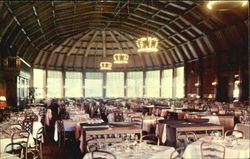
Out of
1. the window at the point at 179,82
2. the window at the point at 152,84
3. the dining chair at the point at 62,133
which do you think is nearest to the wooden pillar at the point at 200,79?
the window at the point at 179,82

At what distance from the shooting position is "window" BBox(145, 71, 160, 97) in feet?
88.7

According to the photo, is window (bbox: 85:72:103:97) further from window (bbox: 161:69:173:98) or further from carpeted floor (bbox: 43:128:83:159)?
carpeted floor (bbox: 43:128:83:159)

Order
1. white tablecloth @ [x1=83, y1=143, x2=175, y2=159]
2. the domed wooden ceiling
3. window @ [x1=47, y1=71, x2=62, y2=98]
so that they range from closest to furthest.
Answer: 1. white tablecloth @ [x1=83, y1=143, x2=175, y2=159]
2. the domed wooden ceiling
3. window @ [x1=47, y1=71, x2=62, y2=98]

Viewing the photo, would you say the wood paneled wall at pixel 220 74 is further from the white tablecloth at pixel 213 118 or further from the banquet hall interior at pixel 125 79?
the white tablecloth at pixel 213 118

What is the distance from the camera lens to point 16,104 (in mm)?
14156

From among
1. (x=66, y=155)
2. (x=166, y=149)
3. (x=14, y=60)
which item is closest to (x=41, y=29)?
Answer: (x=14, y=60)

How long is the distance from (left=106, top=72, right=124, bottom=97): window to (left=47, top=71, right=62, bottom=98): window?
170 inches

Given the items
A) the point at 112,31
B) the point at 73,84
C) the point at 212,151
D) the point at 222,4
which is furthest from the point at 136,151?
the point at 73,84

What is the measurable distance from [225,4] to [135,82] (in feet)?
77.0

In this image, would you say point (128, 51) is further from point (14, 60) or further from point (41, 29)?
point (14, 60)

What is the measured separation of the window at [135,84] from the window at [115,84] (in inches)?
25.4

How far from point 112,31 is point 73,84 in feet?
19.9

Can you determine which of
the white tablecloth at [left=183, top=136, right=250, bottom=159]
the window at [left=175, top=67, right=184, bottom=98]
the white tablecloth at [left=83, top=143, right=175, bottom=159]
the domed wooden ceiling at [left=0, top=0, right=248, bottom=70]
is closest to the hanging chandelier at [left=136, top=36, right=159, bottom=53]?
the domed wooden ceiling at [left=0, top=0, right=248, bottom=70]

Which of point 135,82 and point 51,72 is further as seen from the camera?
point 135,82
